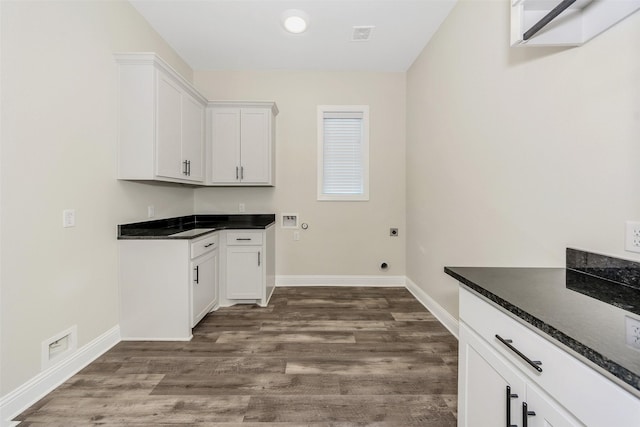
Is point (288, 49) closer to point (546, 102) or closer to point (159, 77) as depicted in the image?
point (159, 77)

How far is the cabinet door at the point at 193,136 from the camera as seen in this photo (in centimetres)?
293

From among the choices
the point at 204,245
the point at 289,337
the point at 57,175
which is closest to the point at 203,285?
the point at 204,245

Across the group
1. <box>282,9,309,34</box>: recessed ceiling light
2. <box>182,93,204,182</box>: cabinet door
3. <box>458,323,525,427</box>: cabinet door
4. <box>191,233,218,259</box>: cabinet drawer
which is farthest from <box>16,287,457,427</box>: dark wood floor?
<box>282,9,309,34</box>: recessed ceiling light

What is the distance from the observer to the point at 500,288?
104cm

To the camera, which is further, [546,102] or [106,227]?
[106,227]

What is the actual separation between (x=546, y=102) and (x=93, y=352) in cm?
341

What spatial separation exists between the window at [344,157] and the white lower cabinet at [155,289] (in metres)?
2.03

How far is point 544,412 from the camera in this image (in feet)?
2.57

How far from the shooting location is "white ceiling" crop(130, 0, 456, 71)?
2539 millimetres

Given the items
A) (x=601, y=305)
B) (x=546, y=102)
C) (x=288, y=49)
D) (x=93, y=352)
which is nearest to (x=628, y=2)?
(x=546, y=102)

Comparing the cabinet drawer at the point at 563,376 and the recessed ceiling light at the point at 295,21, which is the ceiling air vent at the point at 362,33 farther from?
the cabinet drawer at the point at 563,376

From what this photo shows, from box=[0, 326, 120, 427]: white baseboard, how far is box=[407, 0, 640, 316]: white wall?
2931 millimetres

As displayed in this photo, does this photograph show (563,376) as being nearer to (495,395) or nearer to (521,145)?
(495,395)

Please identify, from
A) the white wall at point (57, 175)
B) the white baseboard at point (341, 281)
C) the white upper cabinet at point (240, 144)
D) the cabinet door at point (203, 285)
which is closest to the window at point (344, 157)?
the white upper cabinet at point (240, 144)
